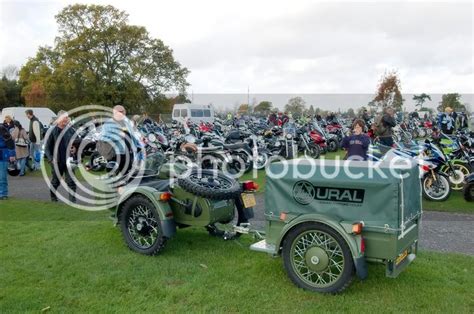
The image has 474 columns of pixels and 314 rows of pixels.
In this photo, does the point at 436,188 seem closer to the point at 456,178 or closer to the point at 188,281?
the point at 456,178

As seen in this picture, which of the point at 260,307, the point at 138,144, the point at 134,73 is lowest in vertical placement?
the point at 260,307

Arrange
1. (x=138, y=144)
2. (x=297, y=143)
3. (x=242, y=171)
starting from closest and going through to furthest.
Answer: (x=138, y=144) → (x=242, y=171) → (x=297, y=143)

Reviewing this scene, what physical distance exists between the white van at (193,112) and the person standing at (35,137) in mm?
18515

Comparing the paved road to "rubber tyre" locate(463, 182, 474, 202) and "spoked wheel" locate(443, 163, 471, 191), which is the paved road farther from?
"spoked wheel" locate(443, 163, 471, 191)

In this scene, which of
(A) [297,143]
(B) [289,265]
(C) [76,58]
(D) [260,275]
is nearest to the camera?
(B) [289,265]

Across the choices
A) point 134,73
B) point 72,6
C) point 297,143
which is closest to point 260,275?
point 297,143

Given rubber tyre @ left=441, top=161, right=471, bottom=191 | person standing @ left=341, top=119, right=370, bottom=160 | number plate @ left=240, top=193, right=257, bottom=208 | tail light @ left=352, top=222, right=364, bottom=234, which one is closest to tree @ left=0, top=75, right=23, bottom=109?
person standing @ left=341, top=119, right=370, bottom=160

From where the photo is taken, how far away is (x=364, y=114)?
72.5ft

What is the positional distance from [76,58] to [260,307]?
4038 centimetres

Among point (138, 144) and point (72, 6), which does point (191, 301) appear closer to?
point (138, 144)

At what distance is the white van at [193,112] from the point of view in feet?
107

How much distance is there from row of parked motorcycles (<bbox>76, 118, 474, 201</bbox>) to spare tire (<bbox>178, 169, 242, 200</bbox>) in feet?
1.90

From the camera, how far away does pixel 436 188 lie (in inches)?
341

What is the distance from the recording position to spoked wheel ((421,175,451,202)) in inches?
337
